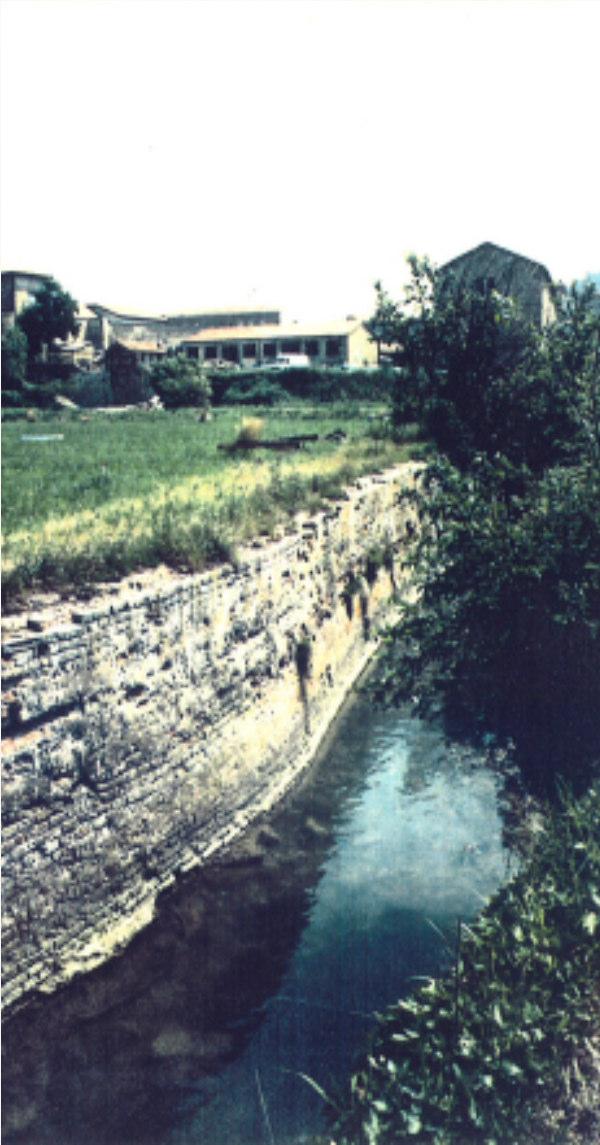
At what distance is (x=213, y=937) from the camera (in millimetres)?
9164

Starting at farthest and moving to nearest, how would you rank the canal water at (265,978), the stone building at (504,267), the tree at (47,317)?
the tree at (47,317)
the stone building at (504,267)
the canal water at (265,978)

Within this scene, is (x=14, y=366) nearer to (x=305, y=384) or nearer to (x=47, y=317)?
(x=47, y=317)

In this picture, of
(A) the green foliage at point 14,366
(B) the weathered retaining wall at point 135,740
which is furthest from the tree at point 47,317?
(B) the weathered retaining wall at point 135,740

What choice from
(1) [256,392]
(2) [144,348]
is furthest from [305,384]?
(2) [144,348]

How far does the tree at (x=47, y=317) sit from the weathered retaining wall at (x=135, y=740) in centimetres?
4752

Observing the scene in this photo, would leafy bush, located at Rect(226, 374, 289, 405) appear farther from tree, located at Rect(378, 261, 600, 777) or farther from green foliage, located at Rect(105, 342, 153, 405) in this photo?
tree, located at Rect(378, 261, 600, 777)

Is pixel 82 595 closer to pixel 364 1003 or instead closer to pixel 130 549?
pixel 130 549

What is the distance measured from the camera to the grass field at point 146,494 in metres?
9.55

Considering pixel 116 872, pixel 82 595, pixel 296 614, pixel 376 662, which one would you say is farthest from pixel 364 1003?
pixel 376 662

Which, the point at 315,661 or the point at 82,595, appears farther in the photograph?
the point at 315,661

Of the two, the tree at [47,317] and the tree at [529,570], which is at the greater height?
the tree at [47,317]

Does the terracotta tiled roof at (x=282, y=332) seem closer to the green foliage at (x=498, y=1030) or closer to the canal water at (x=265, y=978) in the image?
the canal water at (x=265, y=978)

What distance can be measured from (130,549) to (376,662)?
860cm

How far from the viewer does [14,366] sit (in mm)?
50438
